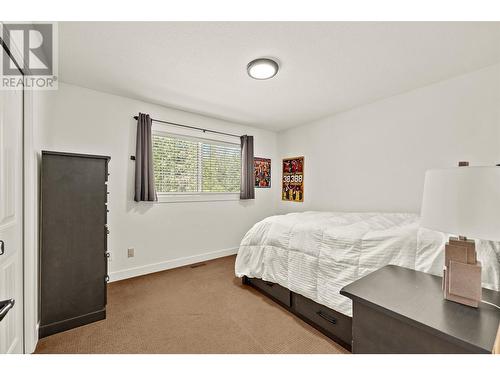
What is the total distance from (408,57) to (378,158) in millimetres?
1337

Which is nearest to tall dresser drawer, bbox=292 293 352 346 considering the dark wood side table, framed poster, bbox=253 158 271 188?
the dark wood side table

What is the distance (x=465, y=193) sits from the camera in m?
0.80

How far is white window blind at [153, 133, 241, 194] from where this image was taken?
3332 millimetres

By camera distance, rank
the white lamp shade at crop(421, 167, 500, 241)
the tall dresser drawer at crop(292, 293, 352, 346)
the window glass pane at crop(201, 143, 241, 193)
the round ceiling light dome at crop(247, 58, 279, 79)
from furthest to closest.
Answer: the window glass pane at crop(201, 143, 241, 193), the round ceiling light dome at crop(247, 58, 279, 79), the tall dresser drawer at crop(292, 293, 352, 346), the white lamp shade at crop(421, 167, 500, 241)

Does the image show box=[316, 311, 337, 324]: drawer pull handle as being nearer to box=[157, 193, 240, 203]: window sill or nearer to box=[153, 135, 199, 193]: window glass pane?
box=[157, 193, 240, 203]: window sill

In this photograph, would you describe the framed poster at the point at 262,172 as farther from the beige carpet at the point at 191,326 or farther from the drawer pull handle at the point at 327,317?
the drawer pull handle at the point at 327,317

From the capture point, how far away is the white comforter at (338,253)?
1483 millimetres

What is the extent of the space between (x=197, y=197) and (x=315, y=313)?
2.41 m

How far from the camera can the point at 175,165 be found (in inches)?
136

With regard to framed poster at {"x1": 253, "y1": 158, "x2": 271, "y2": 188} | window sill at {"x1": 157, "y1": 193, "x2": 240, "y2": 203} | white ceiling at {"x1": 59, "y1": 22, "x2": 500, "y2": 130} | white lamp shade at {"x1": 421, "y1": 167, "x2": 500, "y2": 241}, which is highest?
white ceiling at {"x1": 59, "y1": 22, "x2": 500, "y2": 130}

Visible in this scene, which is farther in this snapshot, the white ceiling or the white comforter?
the white ceiling

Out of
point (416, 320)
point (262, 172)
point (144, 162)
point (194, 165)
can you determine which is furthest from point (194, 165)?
point (416, 320)
